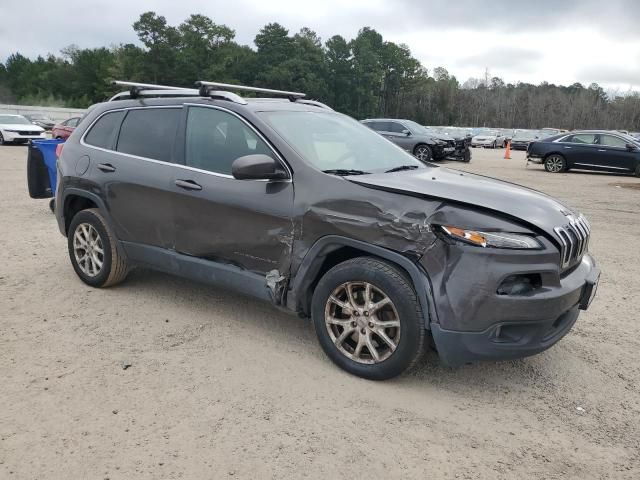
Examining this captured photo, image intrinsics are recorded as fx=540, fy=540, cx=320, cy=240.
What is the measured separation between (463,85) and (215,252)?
11831 cm

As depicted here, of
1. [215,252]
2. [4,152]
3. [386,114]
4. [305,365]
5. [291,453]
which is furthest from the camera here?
[386,114]

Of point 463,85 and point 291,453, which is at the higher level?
point 463,85

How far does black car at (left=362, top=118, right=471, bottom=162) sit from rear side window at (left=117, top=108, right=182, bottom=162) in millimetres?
15463

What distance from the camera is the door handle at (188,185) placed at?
4.01 m

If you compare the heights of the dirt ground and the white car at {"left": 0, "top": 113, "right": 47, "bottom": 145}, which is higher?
the white car at {"left": 0, "top": 113, "right": 47, "bottom": 145}

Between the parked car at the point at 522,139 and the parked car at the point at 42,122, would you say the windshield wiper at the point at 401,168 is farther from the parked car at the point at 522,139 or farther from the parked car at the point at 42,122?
the parked car at the point at 42,122

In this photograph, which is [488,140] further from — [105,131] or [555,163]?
[105,131]

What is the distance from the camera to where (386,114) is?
344 feet

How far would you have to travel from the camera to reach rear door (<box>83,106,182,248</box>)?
14.0 ft

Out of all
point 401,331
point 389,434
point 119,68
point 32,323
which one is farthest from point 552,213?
point 119,68

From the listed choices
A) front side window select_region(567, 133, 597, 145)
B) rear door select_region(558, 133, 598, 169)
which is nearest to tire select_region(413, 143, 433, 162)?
rear door select_region(558, 133, 598, 169)

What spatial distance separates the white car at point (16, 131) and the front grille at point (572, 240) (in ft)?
82.2

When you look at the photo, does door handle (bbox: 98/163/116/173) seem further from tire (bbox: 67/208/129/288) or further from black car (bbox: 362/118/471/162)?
black car (bbox: 362/118/471/162)

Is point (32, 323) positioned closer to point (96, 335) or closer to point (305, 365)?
point (96, 335)
